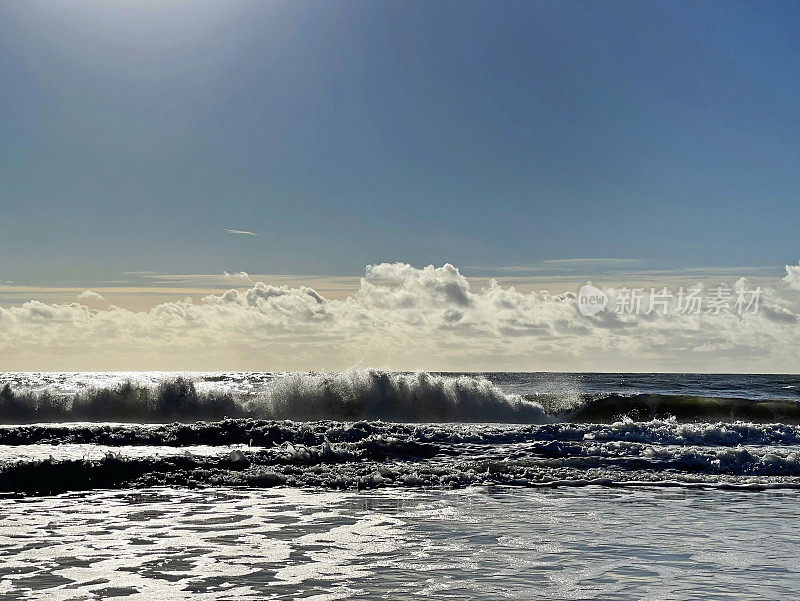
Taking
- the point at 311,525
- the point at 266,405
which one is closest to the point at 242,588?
the point at 311,525

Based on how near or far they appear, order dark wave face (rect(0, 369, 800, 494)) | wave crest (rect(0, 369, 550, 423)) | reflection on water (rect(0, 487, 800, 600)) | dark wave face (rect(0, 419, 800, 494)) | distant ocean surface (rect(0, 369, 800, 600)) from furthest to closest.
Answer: wave crest (rect(0, 369, 550, 423)), dark wave face (rect(0, 369, 800, 494)), dark wave face (rect(0, 419, 800, 494)), distant ocean surface (rect(0, 369, 800, 600)), reflection on water (rect(0, 487, 800, 600))

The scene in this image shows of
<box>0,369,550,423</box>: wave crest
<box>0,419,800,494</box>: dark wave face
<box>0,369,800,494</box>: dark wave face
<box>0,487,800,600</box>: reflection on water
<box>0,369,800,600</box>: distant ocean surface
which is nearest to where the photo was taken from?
<box>0,487,800,600</box>: reflection on water

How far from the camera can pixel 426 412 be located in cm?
3734

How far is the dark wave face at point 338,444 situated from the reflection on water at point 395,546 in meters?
1.90

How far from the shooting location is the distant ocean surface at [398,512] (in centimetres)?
737

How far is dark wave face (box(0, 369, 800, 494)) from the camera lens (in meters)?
14.8

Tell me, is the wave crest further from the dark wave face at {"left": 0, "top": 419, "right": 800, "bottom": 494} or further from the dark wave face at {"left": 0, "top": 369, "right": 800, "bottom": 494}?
the dark wave face at {"left": 0, "top": 419, "right": 800, "bottom": 494}

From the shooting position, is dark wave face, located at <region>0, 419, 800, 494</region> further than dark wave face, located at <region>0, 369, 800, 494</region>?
No

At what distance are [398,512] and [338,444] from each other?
7.80 metres

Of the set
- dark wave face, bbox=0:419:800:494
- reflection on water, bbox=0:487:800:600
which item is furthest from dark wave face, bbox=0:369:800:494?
reflection on water, bbox=0:487:800:600

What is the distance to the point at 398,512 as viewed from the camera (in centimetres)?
1131

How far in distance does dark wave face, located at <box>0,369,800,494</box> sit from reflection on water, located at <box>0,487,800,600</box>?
190 cm

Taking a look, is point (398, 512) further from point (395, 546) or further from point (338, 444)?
point (338, 444)

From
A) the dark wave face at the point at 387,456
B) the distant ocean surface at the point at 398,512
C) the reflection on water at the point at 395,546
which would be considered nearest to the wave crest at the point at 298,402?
the distant ocean surface at the point at 398,512
